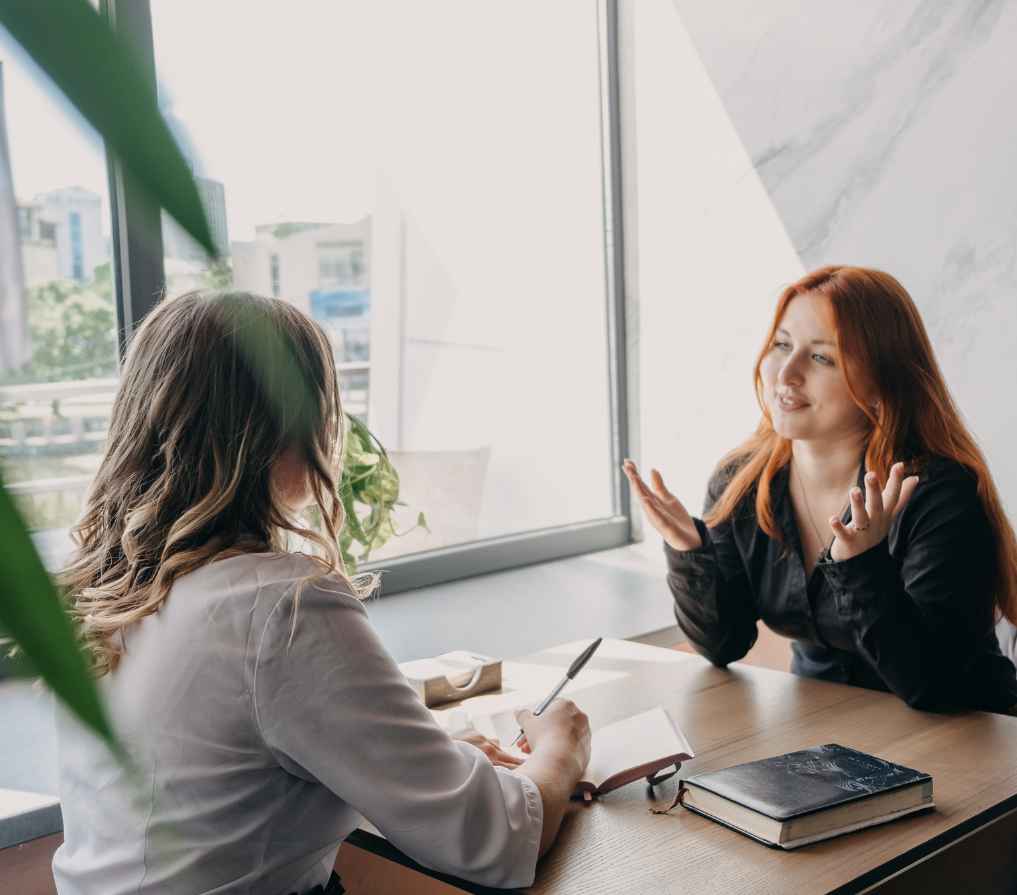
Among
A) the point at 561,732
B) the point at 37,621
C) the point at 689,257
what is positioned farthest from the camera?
the point at 689,257

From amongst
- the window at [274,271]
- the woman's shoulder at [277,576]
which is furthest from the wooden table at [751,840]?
the window at [274,271]

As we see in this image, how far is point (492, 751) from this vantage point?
1.48 m

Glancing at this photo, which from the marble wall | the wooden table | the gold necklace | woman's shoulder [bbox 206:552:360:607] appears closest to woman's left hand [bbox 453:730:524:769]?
the wooden table

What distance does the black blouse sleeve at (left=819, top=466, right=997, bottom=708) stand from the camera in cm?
171

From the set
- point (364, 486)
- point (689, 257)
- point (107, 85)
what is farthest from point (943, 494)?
point (107, 85)

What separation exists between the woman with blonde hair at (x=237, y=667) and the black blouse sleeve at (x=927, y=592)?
739 millimetres

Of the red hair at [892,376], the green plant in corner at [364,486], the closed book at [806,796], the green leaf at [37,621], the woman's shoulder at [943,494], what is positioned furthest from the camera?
the green plant in corner at [364,486]

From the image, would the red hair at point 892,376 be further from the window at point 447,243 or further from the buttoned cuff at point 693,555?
the window at point 447,243

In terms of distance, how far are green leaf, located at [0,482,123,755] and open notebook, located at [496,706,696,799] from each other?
1.32m

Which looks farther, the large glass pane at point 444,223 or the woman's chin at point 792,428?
the large glass pane at point 444,223

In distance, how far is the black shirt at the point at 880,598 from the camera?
1.73 m

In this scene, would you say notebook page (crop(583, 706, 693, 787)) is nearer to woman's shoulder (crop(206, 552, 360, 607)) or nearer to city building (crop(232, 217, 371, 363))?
woman's shoulder (crop(206, 552, 360, 607))

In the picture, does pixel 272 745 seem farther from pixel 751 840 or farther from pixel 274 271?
pixel 274 271

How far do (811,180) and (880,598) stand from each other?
1.48 m
